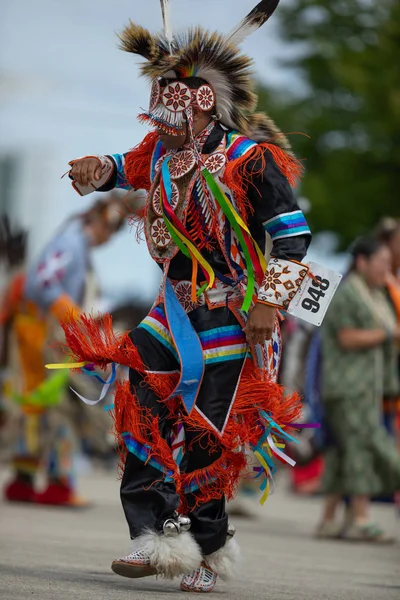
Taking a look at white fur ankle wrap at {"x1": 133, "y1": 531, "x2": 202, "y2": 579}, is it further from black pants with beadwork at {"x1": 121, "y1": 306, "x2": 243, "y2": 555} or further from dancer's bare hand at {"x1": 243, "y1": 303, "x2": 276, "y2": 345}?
dancer's bare hand at {"x1": 243, "y1": 303, "x2": 276, "y2": 345}

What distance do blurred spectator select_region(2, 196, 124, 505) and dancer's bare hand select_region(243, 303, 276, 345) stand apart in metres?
4.65

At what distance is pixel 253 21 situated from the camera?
4.83 m

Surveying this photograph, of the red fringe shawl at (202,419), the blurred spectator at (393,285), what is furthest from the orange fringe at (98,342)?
the blurred spectator at (393,285)

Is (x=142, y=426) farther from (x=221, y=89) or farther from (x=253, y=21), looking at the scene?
(x=253, y=21)

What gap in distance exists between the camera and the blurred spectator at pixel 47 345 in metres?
9.20

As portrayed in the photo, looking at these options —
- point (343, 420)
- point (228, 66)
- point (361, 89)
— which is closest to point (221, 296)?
point (228, 66)

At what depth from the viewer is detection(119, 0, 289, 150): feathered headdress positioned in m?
4.78

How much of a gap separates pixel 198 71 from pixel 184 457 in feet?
4.72

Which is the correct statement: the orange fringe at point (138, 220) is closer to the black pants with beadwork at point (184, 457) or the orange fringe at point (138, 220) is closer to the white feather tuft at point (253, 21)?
the black pants with beadwork at point (184, 457)

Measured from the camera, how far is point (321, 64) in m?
23.9

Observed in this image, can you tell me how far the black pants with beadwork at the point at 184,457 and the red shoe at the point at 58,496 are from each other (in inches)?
189

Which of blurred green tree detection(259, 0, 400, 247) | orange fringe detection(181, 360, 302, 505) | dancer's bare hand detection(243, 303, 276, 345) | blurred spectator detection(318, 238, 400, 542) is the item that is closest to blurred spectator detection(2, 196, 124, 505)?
blurred spectator detection(318, 238, 400, 542)

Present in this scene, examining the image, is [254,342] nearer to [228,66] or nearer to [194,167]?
[194,167]

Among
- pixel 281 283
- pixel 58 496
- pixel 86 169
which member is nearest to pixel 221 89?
pixel 86 169
